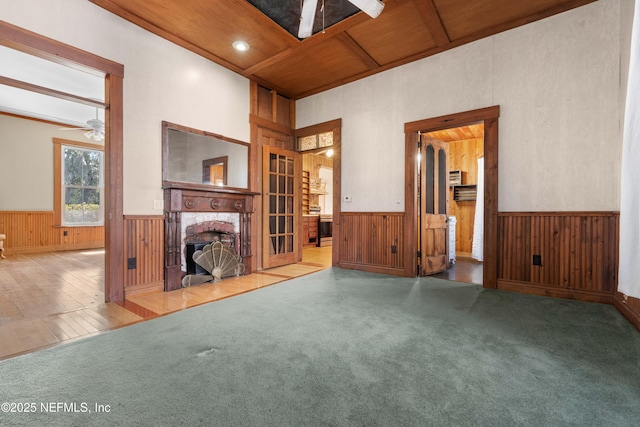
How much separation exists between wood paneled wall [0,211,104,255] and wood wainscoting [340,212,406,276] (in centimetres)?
673

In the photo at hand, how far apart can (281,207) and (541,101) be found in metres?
3.87

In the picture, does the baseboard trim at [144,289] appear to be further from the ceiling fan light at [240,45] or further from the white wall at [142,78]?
the ceiling fan light at [240,45]

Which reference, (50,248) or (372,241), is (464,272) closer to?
(372,241)

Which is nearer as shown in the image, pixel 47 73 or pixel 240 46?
pixel 240 46

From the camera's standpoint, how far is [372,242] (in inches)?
177

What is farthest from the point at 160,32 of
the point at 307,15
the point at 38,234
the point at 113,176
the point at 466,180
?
the point at 466,180

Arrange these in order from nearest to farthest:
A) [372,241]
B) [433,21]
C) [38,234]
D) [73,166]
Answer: [433,21] < [372,241] < [38,234] < [73,166]

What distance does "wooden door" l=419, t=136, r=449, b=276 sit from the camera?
4203 millimetres

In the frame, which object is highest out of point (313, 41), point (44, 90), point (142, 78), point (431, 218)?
point (313, 41)

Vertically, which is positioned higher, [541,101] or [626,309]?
[541,101]

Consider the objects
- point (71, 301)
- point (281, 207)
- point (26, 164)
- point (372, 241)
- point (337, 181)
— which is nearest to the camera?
point (71, 301)

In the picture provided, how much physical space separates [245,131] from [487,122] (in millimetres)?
3416

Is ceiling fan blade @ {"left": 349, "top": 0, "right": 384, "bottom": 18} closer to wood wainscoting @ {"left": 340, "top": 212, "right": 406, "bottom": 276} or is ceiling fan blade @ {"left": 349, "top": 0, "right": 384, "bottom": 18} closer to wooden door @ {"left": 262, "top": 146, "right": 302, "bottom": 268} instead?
wood wainscoting @ {"left": 340, "top": 212, "right": 406, "bottom": 276}

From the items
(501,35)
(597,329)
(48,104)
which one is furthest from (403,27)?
(48,104)
